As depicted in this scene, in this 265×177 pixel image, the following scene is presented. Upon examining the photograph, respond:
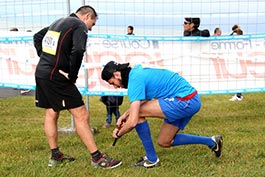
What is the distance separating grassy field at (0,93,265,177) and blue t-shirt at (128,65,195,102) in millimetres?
801

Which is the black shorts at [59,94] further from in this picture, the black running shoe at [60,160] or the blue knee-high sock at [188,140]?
the blue knee-high sock at [188,140]

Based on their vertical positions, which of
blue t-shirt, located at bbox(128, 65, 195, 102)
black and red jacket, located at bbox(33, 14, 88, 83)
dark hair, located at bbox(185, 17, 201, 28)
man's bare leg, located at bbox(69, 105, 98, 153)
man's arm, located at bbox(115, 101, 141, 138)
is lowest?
man's bare leg, located at bbox(69, 105, 98, 153)

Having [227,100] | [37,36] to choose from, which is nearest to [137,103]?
[37,36]

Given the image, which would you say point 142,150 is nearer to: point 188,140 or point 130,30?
point 188,140

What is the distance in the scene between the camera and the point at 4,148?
18.4ft

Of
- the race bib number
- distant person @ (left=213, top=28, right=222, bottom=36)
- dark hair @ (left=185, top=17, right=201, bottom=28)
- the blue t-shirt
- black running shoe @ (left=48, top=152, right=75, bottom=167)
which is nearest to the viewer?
the blue t-shirt

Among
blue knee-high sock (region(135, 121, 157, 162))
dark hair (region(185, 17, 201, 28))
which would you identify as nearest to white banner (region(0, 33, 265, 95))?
dark hair (region(185, 17, 201, 28))

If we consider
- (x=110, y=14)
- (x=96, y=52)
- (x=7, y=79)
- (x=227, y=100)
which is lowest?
(x=227, y=100)

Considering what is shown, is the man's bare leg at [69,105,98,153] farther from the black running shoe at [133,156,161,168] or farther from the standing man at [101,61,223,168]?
the black running shoe at [133,156,161,168]

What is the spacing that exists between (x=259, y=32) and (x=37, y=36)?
145 inches

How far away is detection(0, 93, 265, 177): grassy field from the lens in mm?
4461

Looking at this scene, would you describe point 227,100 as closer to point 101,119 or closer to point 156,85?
point 101,119

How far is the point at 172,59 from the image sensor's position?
666 cm

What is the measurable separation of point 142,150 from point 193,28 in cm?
273
